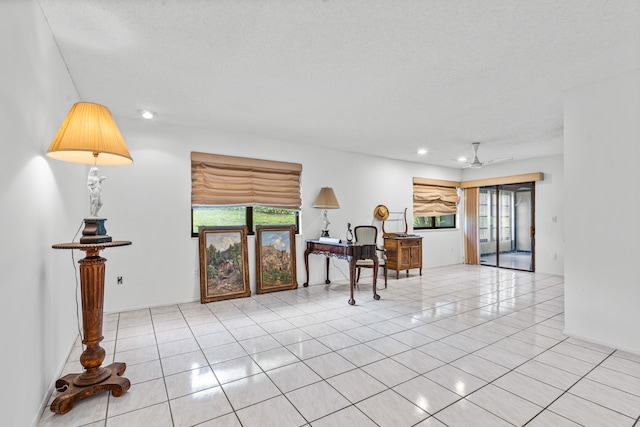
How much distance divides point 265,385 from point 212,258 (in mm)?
2435

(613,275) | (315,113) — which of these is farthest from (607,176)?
(315,113)

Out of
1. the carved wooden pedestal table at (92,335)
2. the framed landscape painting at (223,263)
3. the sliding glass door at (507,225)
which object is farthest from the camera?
the sliding glass door at (507,225)

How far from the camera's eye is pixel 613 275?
2.71m

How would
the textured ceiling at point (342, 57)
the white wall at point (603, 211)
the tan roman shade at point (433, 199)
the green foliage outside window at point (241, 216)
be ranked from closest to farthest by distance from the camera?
the textured ceiling at point (342, 57) < the white wall at point (603, 211) < the green foliage outside window at point (241, 216) < the tan roman shade at point (433, 199)

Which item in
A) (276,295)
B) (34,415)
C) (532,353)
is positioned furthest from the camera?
(276,295)

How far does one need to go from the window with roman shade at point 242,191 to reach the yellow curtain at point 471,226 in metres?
4.58

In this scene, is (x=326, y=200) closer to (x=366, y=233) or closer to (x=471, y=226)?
(x=366, y=233)

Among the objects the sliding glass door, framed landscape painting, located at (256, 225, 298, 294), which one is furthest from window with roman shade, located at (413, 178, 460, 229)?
framed landscape painting, located at (256, 225, 298, 294)

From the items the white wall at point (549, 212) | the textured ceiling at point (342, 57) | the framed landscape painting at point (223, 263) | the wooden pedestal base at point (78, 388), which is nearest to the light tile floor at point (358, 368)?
the wooden pedestal base at point (78, 388)

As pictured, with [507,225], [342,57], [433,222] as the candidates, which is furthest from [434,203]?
[342,57]

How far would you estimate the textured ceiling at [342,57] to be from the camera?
6.10ft

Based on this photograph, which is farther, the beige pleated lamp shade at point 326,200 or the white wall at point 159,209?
the beige pleated lamp shade at point 326,200

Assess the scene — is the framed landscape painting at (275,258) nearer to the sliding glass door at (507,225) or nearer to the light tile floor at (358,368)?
the light tile floor at (358,368)

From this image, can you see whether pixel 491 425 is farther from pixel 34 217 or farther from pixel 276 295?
pixel 276 295
